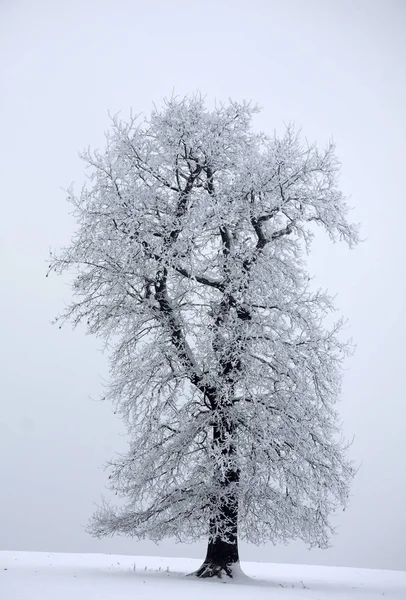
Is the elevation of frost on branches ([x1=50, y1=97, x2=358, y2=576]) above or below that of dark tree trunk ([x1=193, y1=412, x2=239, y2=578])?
above

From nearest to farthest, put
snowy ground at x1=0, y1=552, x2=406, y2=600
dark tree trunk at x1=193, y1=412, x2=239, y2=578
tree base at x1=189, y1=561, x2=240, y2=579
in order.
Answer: snowy ground at x1=0, y1=552, x2=406, y2=600 < dark tree trunk at x1=193, y1=412, x2=239, y2=578 < tree base at x1=189, y1=561, x2=240, y2=579

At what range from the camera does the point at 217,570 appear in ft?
58.3

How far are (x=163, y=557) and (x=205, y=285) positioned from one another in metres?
11.9

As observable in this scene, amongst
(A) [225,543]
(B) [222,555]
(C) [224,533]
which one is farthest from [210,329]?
(B) [222,555]

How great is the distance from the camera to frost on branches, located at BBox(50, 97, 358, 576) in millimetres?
17766

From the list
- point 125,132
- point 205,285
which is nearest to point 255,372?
point 205,285

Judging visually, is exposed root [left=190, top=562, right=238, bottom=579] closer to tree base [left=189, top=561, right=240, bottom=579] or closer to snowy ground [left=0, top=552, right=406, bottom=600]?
tree base [left=189, top=561, right=240, bottom=579]

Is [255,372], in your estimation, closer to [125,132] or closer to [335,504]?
[335,504]

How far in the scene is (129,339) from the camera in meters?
19.0

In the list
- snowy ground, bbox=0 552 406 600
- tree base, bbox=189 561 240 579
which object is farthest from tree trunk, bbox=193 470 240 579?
snowy ground, bbox=0 552 406 600

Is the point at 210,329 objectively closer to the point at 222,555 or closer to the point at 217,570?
the point at 222,555

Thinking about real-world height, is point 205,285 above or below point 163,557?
above

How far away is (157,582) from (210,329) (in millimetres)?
5898

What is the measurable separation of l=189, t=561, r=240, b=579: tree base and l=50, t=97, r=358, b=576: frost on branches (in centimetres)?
5
